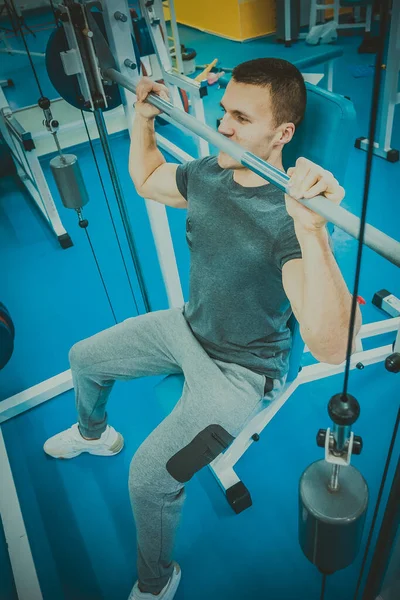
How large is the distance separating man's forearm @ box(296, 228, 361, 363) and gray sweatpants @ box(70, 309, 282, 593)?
340 mm

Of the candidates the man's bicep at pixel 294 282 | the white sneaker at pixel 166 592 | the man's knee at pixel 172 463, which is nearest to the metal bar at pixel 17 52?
the man's bicep at pixel 294 282

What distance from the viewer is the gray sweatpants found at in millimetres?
1213

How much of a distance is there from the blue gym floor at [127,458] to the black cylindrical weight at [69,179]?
0.91 metres

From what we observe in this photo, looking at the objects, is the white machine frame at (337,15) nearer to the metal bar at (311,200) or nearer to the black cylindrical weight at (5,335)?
the metal bar at (311,200)

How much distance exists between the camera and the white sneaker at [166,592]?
136 cm

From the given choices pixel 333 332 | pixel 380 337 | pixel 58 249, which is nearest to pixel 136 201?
pixel 58 249

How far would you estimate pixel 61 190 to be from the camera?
159 cm

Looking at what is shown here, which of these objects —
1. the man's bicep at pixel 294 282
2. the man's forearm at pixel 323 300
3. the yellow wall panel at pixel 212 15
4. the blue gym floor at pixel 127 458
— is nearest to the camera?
the man's forearm at pixel 323 300

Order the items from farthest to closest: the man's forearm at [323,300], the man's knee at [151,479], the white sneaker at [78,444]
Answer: the white sneaker at [78,444], the man's knee at [151,479], the man's forearm at [323,300]

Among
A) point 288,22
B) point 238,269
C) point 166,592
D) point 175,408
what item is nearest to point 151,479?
point 175,408

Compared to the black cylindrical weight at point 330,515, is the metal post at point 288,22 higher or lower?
lower

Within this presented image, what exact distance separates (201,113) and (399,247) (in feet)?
9.05

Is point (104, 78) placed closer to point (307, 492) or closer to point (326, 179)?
point (326, 179)

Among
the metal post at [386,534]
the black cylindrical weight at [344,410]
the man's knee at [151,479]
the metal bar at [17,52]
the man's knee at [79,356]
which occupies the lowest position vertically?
the metal bar at [17,52]
